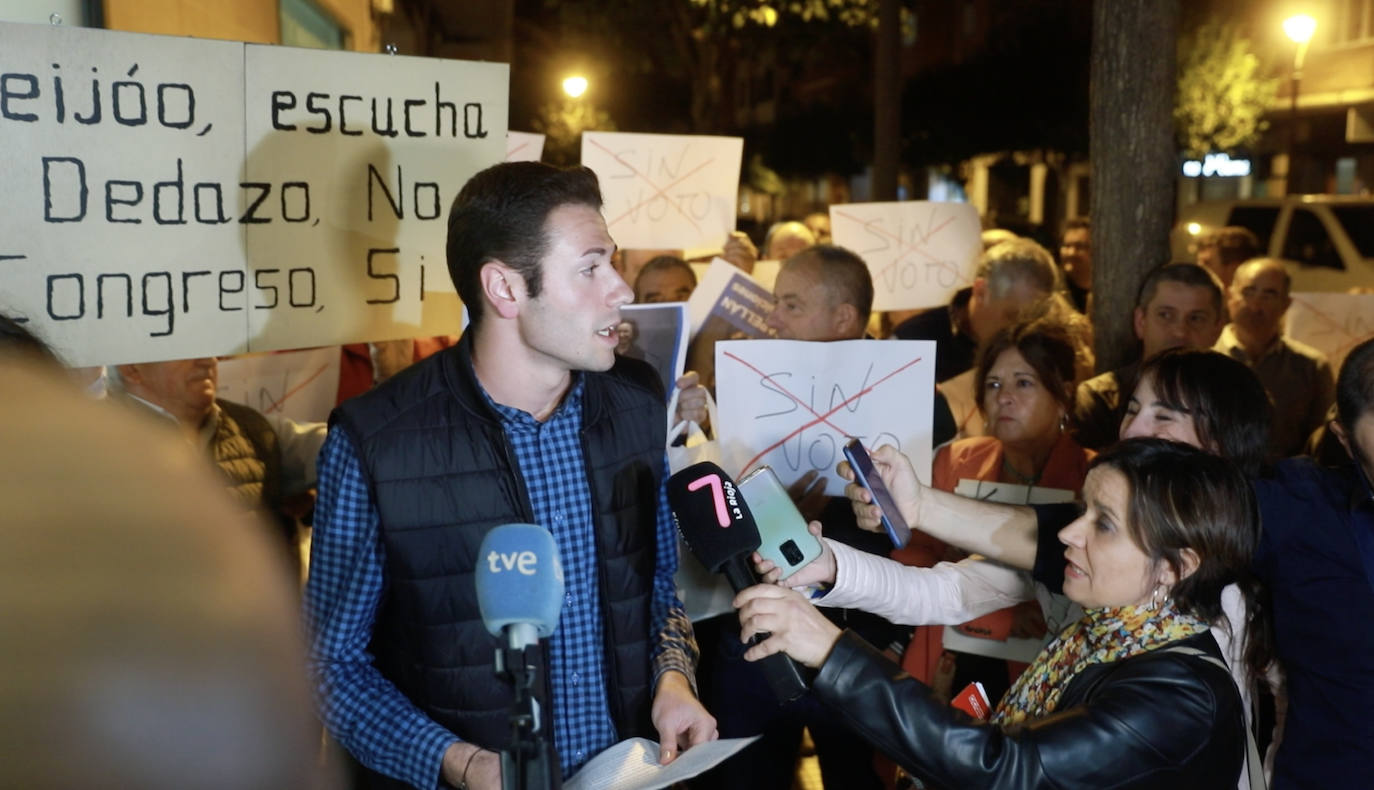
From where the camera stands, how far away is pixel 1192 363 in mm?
2881

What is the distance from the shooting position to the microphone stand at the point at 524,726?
1.46 meters

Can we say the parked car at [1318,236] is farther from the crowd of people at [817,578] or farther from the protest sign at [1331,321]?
the crowd of people at [817,578]

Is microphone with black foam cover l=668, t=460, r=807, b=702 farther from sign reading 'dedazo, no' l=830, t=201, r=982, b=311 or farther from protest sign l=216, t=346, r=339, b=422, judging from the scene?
sign reading 'dedazo, no' l=830, t=201, r=982, b=311

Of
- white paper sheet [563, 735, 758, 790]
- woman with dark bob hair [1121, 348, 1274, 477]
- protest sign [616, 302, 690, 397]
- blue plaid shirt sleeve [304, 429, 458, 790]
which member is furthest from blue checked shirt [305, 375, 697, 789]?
protest sign [616, 302, 690, 397]

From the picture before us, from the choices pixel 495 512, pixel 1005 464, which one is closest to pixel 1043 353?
pixel 1005 464

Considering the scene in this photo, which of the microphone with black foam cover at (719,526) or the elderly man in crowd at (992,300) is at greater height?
the elderly man in crowd at (992,300)

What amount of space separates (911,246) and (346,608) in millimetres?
4639

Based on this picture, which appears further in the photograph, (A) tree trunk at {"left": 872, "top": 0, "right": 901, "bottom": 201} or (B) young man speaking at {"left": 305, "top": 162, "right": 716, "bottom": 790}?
(A) tree trunk at {"left": 872, "top": 0, "right": 901, "bottom": 201}

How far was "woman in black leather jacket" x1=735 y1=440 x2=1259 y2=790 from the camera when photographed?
200 cm

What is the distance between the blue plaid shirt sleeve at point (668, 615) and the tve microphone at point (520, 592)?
102cm

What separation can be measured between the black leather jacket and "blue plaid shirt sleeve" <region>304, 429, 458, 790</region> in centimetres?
85

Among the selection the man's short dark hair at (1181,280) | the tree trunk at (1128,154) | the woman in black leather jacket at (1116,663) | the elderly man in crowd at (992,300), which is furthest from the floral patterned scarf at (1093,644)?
the elderly man in crowd at (992,300)

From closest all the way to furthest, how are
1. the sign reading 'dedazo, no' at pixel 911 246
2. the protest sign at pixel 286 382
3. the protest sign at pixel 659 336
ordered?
1. the protest sign at pixel 659 336
2. the protest sign at pixel 286 382
3. the sign reading 'dedazo, no' at pixel 911 246

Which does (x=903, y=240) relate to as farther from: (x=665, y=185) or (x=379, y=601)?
(x=379, y=601)
